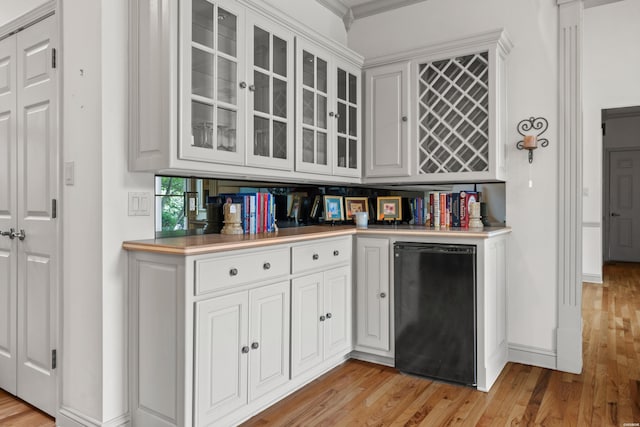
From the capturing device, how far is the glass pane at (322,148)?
2975mm

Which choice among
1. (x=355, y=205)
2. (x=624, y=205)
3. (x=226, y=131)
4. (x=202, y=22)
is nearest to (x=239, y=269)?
(x=226, y=131)

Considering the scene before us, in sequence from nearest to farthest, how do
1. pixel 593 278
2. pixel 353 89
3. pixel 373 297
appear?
pixel 373 297 → pixel 353 89 → pixel 593 278

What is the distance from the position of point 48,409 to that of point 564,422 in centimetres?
266

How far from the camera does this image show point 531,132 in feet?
9.91

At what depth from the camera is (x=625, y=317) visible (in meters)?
4.14

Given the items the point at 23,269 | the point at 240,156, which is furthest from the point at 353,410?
the point at 23,269

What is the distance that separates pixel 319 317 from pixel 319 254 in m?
Answer: 0.39

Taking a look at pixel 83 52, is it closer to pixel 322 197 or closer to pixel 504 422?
pixel 322 197

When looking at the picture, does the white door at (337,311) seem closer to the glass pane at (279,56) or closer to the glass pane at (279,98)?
the glass pane at (279,98)

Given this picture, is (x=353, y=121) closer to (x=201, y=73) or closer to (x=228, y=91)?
(x=228, y=91)

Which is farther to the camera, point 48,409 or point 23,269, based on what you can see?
point 23,269

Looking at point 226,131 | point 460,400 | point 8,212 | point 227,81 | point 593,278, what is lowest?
point 460,400

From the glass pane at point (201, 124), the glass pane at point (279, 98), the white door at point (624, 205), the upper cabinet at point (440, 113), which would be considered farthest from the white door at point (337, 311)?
the white door at point (624, 205)

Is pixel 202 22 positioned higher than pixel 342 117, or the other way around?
pixel 202 22
